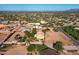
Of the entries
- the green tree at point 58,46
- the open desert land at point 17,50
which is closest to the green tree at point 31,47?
the open desert land at point 17,50

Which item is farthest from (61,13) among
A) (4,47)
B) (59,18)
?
(4,47)

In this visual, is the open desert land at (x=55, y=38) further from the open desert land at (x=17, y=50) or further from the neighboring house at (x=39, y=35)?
the open desert land at (x=17, y=50)

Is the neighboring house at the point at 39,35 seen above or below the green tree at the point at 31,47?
above

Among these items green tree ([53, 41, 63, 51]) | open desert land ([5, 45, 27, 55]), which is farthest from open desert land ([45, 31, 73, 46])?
open desert land ([5, 45, 27, 55])

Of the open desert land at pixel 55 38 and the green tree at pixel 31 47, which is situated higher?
the open desert land at pixel 55 38

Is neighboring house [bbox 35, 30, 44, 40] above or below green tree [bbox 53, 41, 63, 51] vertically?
above

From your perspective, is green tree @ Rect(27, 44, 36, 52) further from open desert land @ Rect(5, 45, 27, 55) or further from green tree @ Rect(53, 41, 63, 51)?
green tree @ Rect(53, 41, 63, 51)

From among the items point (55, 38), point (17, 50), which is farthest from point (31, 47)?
point (55, 38)

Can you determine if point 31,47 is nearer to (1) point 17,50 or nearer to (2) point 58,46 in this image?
(1) point 17,50

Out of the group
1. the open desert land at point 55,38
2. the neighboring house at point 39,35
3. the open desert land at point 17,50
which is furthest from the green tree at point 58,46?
the open desert land at point 17,50

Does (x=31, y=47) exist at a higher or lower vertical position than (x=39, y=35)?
lower
